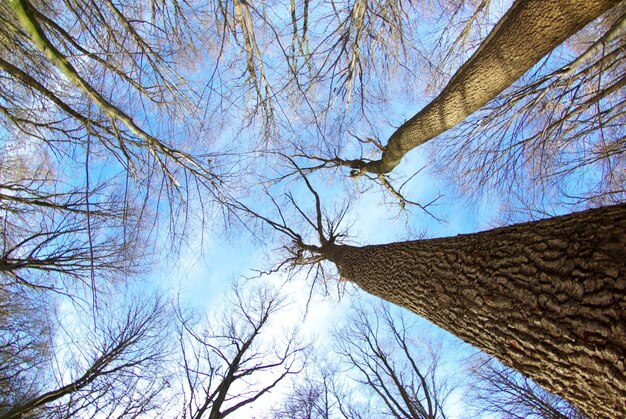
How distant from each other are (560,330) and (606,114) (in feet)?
12.7

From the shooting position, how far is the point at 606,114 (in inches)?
144

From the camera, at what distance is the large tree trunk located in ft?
4.22

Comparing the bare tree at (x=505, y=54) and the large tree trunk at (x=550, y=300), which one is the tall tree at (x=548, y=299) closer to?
the large tree trunk at (x=550, y=300)

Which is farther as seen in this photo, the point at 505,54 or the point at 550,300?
the point at 505,54

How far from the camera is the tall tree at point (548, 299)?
1289 mm

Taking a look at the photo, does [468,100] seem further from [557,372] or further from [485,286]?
[557,372]

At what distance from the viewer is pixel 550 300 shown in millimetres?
1519

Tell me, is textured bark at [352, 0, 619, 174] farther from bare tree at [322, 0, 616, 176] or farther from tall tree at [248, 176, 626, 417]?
tall tree at [248, 176, 626, 417]

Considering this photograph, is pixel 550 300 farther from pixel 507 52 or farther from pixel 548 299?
pixel 507 52

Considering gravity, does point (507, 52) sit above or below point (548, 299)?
above

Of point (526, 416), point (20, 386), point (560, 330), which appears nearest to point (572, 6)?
point (560, 330)

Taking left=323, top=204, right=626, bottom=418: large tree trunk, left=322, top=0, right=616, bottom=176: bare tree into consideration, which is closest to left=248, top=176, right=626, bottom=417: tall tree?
left=323, top=204, right=626, bottom=418: large tree trunk

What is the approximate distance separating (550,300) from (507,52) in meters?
2.68

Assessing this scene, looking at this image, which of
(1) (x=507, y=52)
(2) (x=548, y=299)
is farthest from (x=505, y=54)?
(2) (x=548, y=299)
